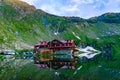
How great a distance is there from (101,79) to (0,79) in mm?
18719

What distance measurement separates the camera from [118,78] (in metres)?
60.8

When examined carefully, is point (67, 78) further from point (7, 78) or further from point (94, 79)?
point (7, 78)

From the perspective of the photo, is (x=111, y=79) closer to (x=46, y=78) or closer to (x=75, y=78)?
(x=75, y=78)

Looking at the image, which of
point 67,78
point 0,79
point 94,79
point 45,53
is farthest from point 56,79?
point 45,53

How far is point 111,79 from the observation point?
5897cm

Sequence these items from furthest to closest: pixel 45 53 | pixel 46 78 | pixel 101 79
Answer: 1. pixel 45 53
2. pixel 46 78
3. pixel 101 79

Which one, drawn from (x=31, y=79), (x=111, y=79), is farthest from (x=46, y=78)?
(x=111, y=79)

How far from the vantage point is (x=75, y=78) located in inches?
2406

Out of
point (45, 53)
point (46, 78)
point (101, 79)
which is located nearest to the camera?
point (101, 79)

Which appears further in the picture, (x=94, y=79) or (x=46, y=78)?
(x=46, y=78)

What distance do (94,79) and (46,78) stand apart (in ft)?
31.6

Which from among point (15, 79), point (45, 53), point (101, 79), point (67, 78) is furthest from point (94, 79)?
point (45, 53)

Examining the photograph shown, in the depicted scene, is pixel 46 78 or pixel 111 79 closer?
pixel 111 79

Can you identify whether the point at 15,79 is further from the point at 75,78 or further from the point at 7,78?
the point at 75,78
